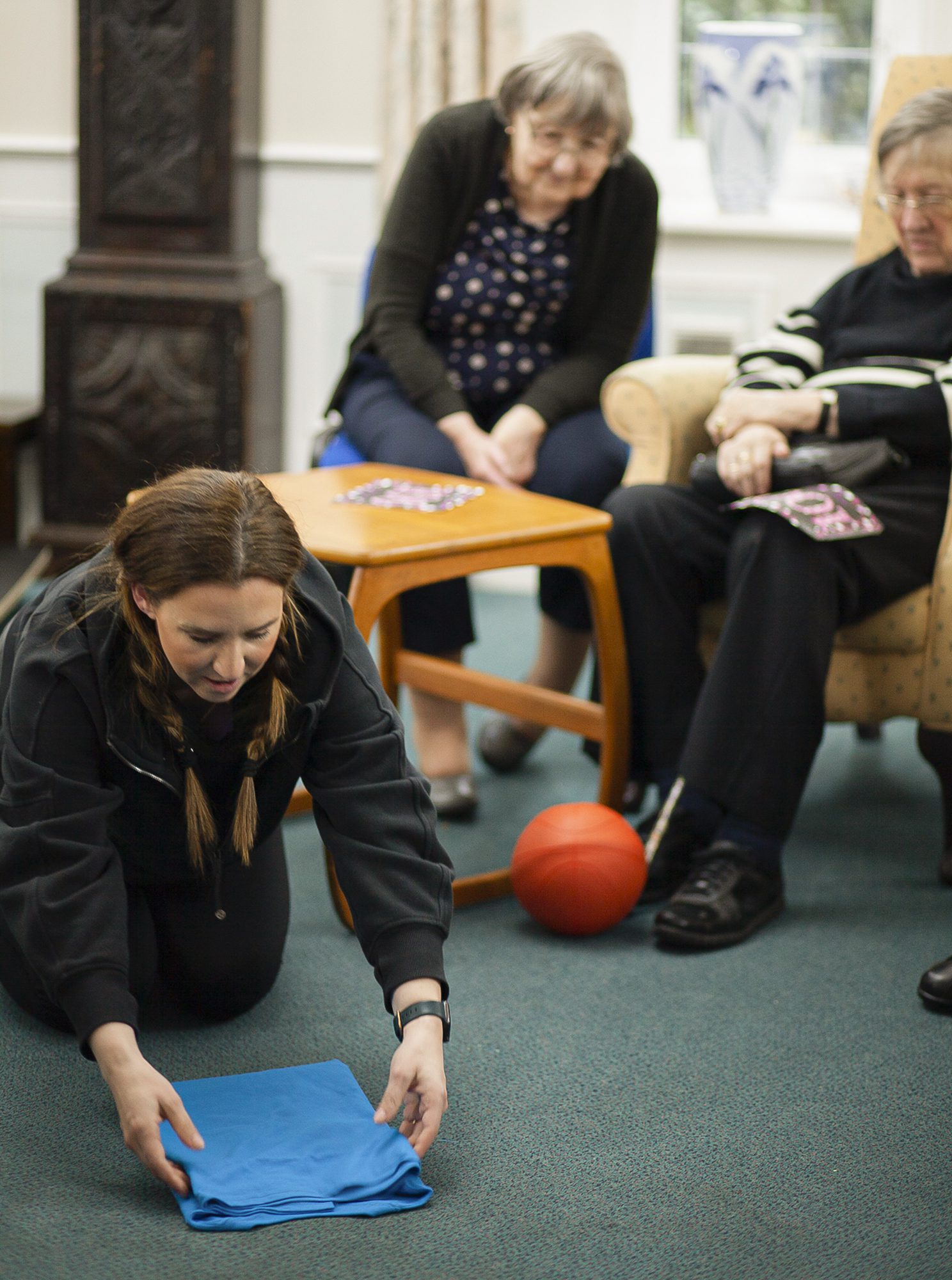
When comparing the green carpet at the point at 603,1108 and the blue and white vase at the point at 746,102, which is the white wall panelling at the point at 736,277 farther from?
the green carpet at the point at 603,1108

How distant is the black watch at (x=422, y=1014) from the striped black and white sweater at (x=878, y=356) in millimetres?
1155

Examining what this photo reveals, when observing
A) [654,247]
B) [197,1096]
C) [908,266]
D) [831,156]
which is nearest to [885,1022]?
[197,1096]

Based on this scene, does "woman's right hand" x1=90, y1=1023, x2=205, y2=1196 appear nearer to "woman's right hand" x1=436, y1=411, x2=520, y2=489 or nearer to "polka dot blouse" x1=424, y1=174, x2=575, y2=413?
"woman's right hand" x1=436, y1=411, x2=520, y2=489

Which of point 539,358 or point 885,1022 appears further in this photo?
point 539,358

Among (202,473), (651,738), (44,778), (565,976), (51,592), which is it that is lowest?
(565,976)

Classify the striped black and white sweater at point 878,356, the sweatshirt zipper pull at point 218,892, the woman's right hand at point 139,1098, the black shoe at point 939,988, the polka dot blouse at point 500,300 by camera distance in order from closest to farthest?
the woman's right hand at point 139,1098
the sweatshirt zipper pull at point 218,892
the black shoe at point 939,988
the striped black and white sweater at point 878,356
the polka dot blouse at point 500,300

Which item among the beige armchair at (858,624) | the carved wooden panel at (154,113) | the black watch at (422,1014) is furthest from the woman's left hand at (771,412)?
the carved wooden panel at (154,113)

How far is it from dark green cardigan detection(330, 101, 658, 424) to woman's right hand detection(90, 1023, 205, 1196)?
4.36 ft

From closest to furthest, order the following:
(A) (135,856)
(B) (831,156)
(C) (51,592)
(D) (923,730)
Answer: (C) (51,592) → (A) (135,856) → (D) (923,730) → (B) (831,156)

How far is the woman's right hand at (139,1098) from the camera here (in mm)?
1118

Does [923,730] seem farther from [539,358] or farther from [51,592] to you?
[51,592]

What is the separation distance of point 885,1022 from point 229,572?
0.95 m

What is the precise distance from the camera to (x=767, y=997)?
65.4 inches

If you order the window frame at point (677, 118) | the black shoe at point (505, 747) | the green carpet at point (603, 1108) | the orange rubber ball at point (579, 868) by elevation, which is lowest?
the green carpet at point (603, 1108)
